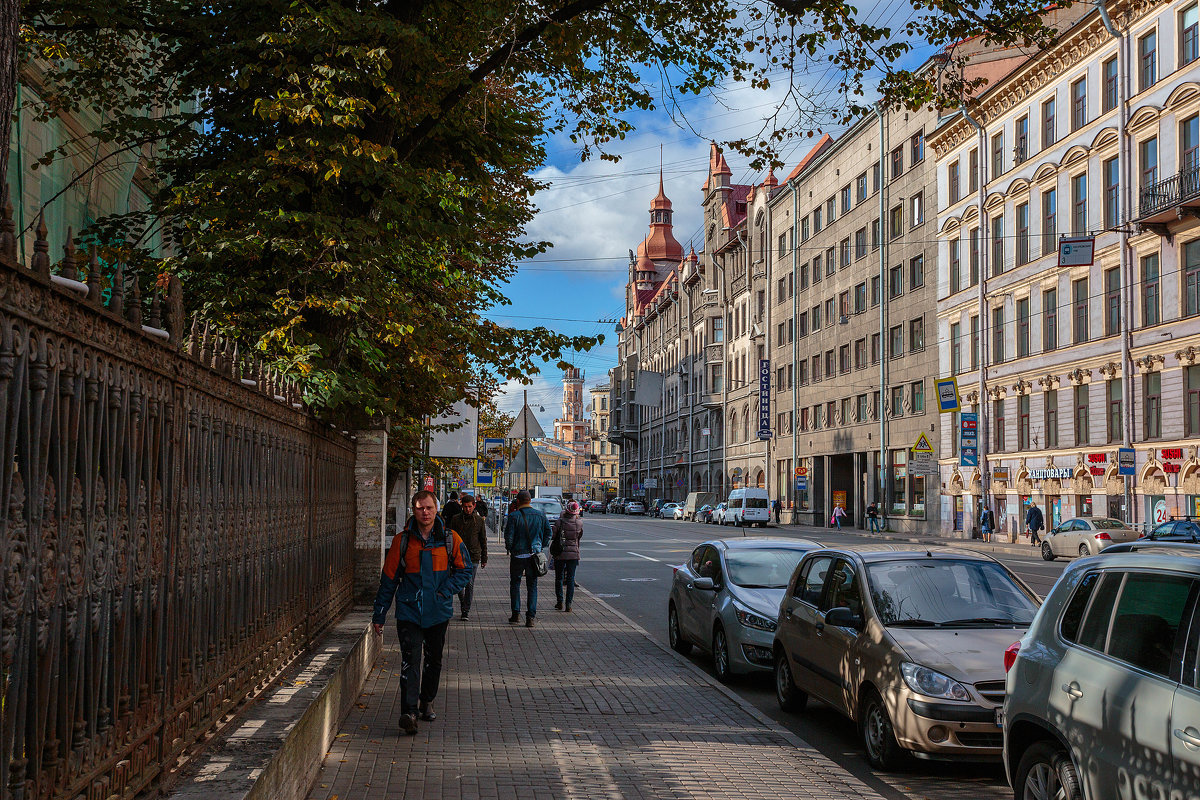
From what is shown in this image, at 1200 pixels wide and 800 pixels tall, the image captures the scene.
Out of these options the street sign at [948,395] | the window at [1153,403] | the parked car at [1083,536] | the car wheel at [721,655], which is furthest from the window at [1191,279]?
the car wheel at [721,655]

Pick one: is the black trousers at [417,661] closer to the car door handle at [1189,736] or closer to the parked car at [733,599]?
the parked car at [733,599]

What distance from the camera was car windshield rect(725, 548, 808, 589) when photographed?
499 inches

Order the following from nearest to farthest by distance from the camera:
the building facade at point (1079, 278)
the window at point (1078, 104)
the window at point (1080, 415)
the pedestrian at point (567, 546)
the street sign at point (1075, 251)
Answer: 1. the pedestrian at point (567, 546)
2. the building facade at point (1079, 278)
3. the street sign at point (1075, 251)
4. the window at point (1080, 415)
5. the window at point (1078, 104)

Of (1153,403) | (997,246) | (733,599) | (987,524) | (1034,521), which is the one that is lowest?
(987,524)

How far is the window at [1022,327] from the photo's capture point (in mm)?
45094

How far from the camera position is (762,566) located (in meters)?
13.0

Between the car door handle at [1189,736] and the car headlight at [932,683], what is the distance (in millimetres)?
3247

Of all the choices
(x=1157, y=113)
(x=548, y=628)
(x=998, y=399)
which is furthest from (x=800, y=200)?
(x=548, y=628)

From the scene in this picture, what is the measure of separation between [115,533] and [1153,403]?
3797 cm

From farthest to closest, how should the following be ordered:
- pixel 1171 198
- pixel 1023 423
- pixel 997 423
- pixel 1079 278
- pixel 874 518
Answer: pixel 874 518 → pixel 997 423 → pixel 1023 423 → pixel 1079 278 → pixel 1171 198

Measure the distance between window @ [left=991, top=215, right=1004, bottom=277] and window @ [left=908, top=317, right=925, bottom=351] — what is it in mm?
6441

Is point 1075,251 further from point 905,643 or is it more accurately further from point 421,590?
point 421,590

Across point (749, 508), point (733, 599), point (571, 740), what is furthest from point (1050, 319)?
point (571, 740)

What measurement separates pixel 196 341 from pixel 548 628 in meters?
11.5
